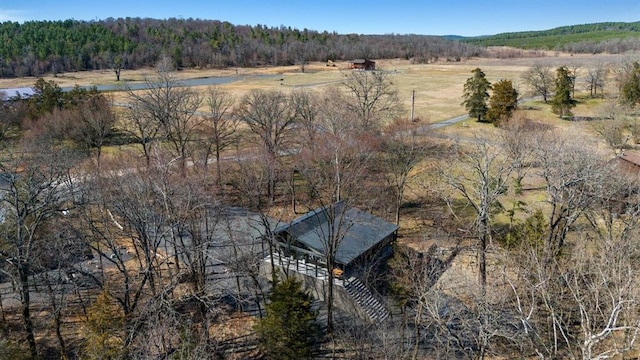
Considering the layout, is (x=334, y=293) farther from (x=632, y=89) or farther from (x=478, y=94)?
Result: (x=632, y=89)

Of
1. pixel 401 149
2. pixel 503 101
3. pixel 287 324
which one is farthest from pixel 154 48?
pixel 287 324

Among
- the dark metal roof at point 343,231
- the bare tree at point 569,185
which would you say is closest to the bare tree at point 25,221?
the dark metal roof at point 343,231

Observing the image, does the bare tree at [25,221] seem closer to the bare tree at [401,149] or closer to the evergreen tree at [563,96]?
the bare tree at [401,149]

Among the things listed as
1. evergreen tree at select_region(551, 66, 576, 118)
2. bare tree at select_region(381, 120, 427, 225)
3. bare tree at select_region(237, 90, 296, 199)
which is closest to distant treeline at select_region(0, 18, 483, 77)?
bare tree at select_region(237, 90, 296, 199)

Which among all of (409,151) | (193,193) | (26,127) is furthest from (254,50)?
(193,193)

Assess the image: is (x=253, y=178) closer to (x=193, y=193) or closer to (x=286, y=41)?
(x=193, y=193)
